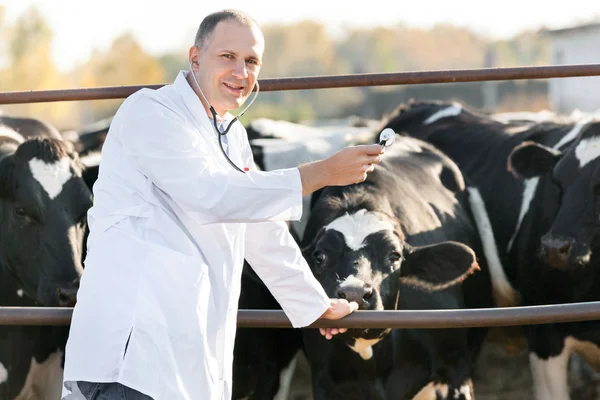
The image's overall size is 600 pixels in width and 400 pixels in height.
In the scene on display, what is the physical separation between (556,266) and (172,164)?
9.16 ft

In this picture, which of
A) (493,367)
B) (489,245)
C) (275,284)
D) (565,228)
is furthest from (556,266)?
(275,284)

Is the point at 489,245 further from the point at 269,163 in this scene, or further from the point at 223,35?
the point at 223,35

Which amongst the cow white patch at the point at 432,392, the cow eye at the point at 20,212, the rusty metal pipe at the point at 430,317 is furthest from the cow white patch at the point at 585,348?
the cow eye at the point at 20,212

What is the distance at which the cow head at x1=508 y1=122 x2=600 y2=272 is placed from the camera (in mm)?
4668

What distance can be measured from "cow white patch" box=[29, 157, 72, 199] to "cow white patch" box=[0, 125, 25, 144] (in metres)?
0.71

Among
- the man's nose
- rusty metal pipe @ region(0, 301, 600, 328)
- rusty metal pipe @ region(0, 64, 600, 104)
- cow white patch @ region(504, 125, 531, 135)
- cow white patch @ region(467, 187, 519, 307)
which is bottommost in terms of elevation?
cow white patch @ region(467, 187, 519, 307)

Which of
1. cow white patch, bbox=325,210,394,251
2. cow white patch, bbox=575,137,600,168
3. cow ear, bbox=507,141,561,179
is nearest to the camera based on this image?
cow white patch, bbox=325,210,394,251

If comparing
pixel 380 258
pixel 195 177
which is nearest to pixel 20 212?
pixel 380 258

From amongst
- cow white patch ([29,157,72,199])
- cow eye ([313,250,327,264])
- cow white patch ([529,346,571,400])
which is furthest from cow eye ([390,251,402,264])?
cow white patch ([29,157,72,199])

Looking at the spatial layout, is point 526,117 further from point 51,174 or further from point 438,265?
point 51,174

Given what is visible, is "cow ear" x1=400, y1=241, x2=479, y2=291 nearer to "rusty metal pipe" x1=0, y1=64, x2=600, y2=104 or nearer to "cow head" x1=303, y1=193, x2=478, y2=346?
"cow head" x1=303, y1=193, x2=478, y2=346

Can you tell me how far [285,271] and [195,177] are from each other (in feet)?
1.74

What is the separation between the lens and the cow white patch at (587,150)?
197 inches

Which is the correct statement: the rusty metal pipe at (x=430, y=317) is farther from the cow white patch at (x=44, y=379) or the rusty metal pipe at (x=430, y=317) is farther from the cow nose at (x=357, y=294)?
the cow white patch at (x=44, y=379)
